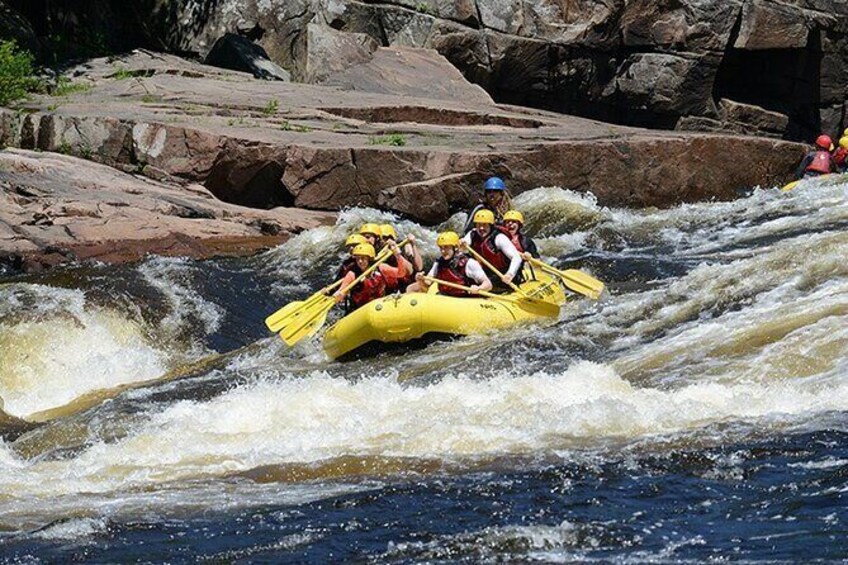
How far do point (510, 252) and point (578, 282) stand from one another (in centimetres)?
69

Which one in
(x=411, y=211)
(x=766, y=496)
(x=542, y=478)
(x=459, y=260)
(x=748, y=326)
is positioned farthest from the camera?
(x=411, y=211)

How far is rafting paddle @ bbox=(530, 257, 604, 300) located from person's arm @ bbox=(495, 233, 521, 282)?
0.20 metres

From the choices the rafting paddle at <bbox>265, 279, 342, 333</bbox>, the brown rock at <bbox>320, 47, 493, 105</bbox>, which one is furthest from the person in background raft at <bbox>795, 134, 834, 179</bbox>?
the rafting paddle at <bbox>265, 279, 342, 333</bbox>

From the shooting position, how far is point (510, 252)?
42.7 ft

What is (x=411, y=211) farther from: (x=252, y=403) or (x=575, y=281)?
(x=252, y=403)

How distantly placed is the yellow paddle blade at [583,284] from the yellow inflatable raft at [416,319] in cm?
85

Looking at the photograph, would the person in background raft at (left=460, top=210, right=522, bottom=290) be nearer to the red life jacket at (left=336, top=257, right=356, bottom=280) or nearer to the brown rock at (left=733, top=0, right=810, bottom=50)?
the red life jacket at (left=336, top=257, right=356, bottom=280)

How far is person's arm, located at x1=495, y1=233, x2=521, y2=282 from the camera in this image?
12859mm

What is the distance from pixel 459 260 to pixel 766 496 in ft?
20.1

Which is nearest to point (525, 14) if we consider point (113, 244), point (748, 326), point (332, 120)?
point (332, 120)

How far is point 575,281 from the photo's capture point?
13141 millimetres

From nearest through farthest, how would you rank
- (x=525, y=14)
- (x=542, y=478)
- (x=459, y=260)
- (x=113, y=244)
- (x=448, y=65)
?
(x=542, y=478), (x=459, y=260), (x=113, y=244), (x=448, y=65), (x=525, y=14)

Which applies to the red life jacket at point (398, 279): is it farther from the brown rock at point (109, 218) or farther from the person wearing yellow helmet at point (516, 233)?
the brown rock at point (109, 218)

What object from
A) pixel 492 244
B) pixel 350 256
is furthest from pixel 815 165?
pixel 350 256
